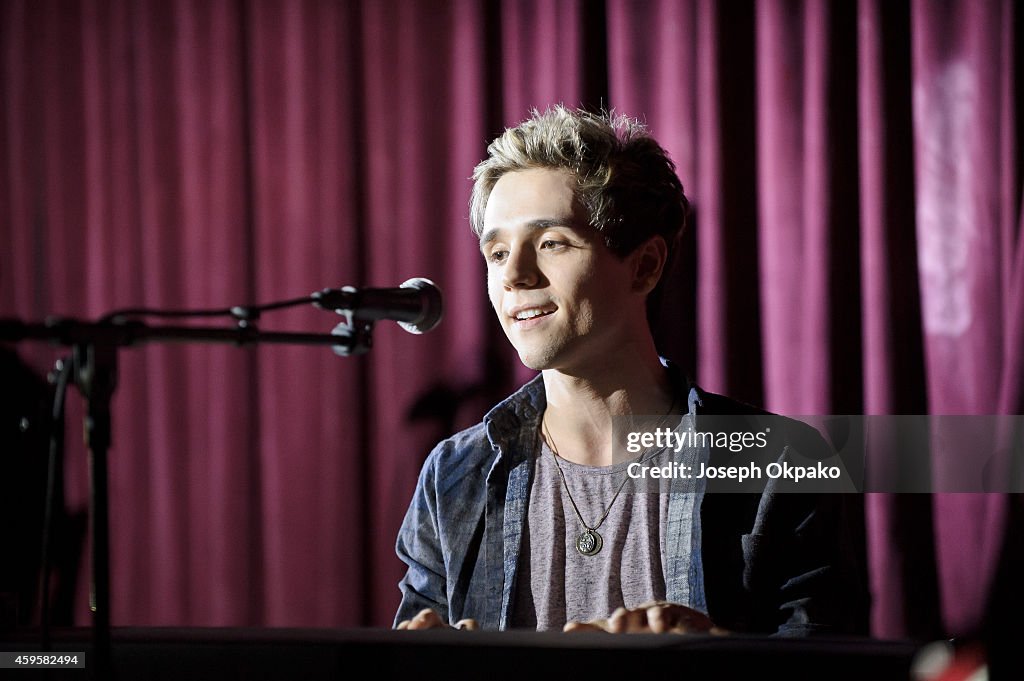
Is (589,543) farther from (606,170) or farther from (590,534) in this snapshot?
(606,170)

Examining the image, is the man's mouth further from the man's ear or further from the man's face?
the man's ear

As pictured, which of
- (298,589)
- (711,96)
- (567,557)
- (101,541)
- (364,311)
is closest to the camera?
(101,541)

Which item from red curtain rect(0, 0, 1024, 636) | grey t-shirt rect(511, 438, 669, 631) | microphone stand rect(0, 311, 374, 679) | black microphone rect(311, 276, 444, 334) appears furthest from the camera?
red curtain rect(0, 0, 1024, 636)

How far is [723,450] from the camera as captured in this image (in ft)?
5.63

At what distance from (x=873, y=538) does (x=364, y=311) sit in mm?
1311

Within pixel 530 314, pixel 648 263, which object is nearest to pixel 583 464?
pixel 530 314

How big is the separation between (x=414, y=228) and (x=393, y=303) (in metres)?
1.23

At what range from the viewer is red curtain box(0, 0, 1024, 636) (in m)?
1.94

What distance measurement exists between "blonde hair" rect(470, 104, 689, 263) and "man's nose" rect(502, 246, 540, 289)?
13 centimetres

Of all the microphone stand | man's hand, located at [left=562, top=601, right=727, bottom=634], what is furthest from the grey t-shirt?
the microphone stand

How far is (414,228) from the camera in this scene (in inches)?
93.0

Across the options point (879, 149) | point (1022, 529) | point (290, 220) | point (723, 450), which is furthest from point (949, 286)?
point (290, 220)

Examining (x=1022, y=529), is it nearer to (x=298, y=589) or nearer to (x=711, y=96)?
(x=711, y=96)

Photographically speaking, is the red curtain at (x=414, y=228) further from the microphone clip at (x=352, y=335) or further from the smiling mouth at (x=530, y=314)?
the microphone clip at (x=352, y=335)
